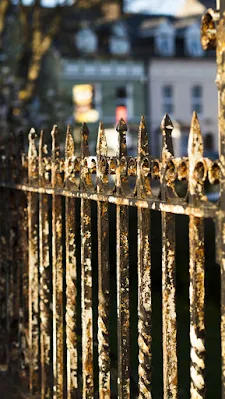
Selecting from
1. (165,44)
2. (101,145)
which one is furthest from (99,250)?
(165,44)

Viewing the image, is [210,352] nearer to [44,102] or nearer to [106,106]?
[44,102]

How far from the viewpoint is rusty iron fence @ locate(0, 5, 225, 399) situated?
2.49m

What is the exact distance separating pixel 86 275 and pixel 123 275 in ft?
1.33

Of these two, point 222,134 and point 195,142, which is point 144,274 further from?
point 222,134

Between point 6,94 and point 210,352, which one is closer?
point 210,352

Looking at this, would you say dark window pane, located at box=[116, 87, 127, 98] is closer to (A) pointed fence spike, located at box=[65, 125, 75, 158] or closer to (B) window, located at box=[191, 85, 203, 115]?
(B) window, located at box=[191, 85, 203, 115]

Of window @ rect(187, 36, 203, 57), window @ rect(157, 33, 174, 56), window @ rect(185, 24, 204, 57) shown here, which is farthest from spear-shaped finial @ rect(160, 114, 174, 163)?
window @ rect(187, 36, 203, 57)

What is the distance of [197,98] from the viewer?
49906 mm

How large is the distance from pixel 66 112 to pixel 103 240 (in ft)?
58.7

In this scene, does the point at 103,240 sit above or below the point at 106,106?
below

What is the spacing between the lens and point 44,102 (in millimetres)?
20812

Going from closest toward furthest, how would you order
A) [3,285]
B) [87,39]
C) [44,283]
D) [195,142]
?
[195,142] < [44,283] < [3,285] < [87,39]

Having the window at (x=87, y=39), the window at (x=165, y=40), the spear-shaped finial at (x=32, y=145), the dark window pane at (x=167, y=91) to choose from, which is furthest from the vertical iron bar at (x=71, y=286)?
the window at (x=165, y=40)

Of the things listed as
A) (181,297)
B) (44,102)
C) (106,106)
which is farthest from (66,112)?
(106,106)
